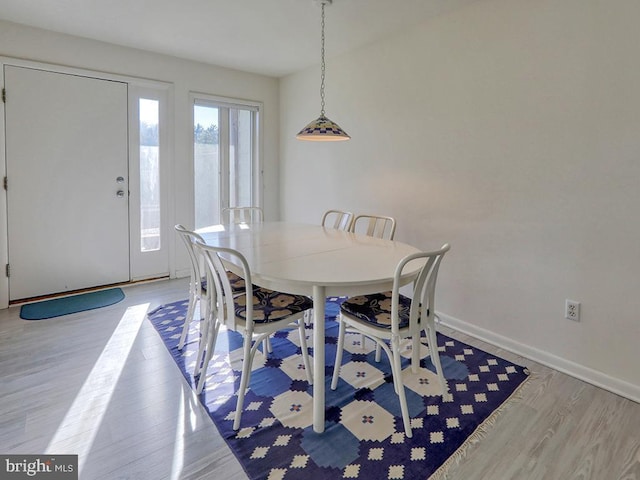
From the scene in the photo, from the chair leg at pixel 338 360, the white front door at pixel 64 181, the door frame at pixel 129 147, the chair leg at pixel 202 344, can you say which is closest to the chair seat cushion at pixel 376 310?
the chair leg at pixel 338 360

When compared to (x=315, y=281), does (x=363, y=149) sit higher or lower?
higher

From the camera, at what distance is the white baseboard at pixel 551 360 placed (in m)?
2.01

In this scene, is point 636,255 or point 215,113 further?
point 215,113

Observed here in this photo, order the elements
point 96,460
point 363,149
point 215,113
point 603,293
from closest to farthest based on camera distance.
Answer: point 96,460 < point 603,293 < point 363,149 < point 215,113

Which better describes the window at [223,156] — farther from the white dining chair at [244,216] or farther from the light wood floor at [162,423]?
the light wood floor at [162,423]

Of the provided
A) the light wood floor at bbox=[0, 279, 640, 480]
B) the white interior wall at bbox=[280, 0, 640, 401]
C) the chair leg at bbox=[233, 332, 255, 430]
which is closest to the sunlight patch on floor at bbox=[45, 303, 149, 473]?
the light wood floor at bbox=[0, 279, 640, 480]

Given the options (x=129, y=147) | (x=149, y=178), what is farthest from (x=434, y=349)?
(x=129, y=147)

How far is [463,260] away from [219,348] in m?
1.88

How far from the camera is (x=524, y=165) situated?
2354 millimetres

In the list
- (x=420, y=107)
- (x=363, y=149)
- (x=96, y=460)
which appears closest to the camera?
(x=96, y=460)

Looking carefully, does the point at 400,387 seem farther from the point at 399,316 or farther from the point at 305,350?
the point at 305,350

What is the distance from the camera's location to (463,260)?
277 centimetres

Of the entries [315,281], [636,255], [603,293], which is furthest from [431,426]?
[636,255]

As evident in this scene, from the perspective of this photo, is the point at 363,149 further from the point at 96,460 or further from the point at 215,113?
the point at 96,460
